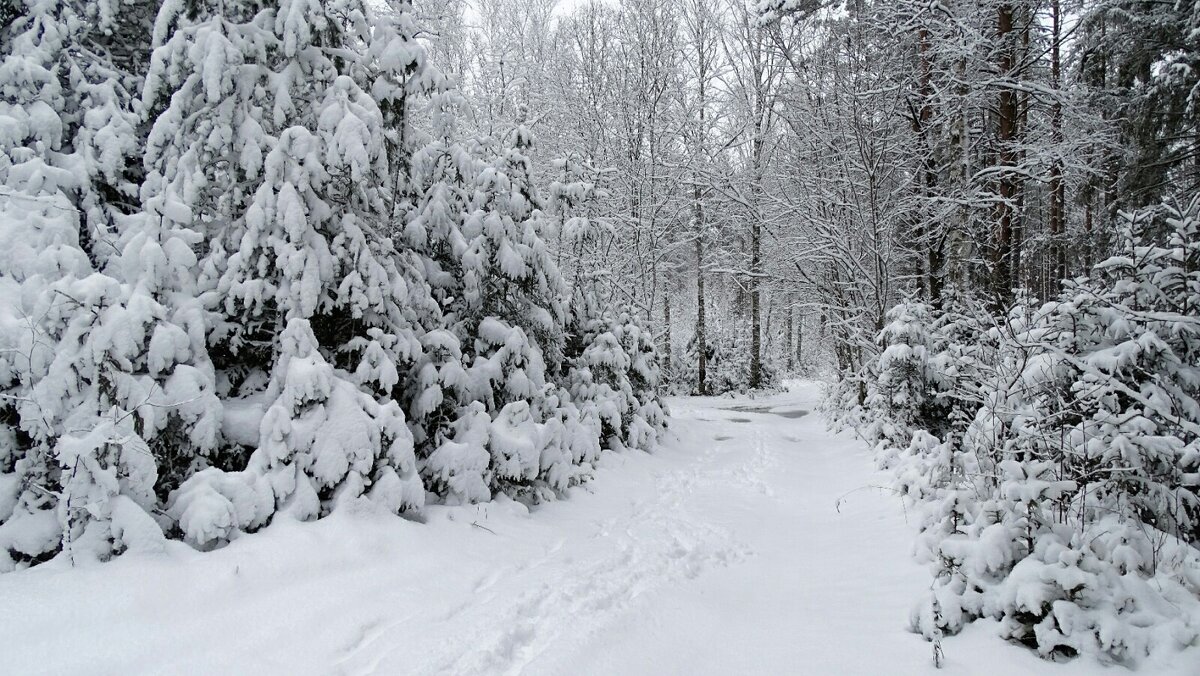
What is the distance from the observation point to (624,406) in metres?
9.11

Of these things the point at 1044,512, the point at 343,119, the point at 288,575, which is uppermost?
the point at 343,119

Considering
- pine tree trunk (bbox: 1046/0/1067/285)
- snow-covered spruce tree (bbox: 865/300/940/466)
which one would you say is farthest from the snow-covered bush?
pine tree trunk (bbox: 1046/0/1067/285)

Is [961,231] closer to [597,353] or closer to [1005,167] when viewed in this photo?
[1005,167]

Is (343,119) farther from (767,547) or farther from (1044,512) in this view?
(1044,512)

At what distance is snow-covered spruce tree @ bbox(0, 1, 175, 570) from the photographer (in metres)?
3.39

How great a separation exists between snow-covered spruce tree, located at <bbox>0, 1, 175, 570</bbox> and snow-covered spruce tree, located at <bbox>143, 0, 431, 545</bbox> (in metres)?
0.48

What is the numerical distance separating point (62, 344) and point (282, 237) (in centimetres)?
151

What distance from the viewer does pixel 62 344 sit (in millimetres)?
3516

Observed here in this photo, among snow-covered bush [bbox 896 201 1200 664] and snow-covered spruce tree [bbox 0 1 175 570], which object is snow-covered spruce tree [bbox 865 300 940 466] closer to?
snow-covered bush [bbox 896 201 1200 664]

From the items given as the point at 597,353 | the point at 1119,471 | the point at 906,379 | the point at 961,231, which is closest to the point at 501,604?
the point at 1119,471

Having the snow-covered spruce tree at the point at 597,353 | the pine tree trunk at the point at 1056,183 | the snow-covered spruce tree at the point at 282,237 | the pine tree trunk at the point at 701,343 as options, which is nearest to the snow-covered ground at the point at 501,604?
the snow-covered spruce tree at the point at 282,237

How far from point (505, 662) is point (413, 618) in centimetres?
70

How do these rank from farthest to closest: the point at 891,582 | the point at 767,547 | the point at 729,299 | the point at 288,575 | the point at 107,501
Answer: the point at 729,299
the point at 767,547
the point at 891,582
the point at 288,575
the point at 107,501

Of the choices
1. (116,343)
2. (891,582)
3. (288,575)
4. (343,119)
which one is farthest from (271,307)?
(891,582)
